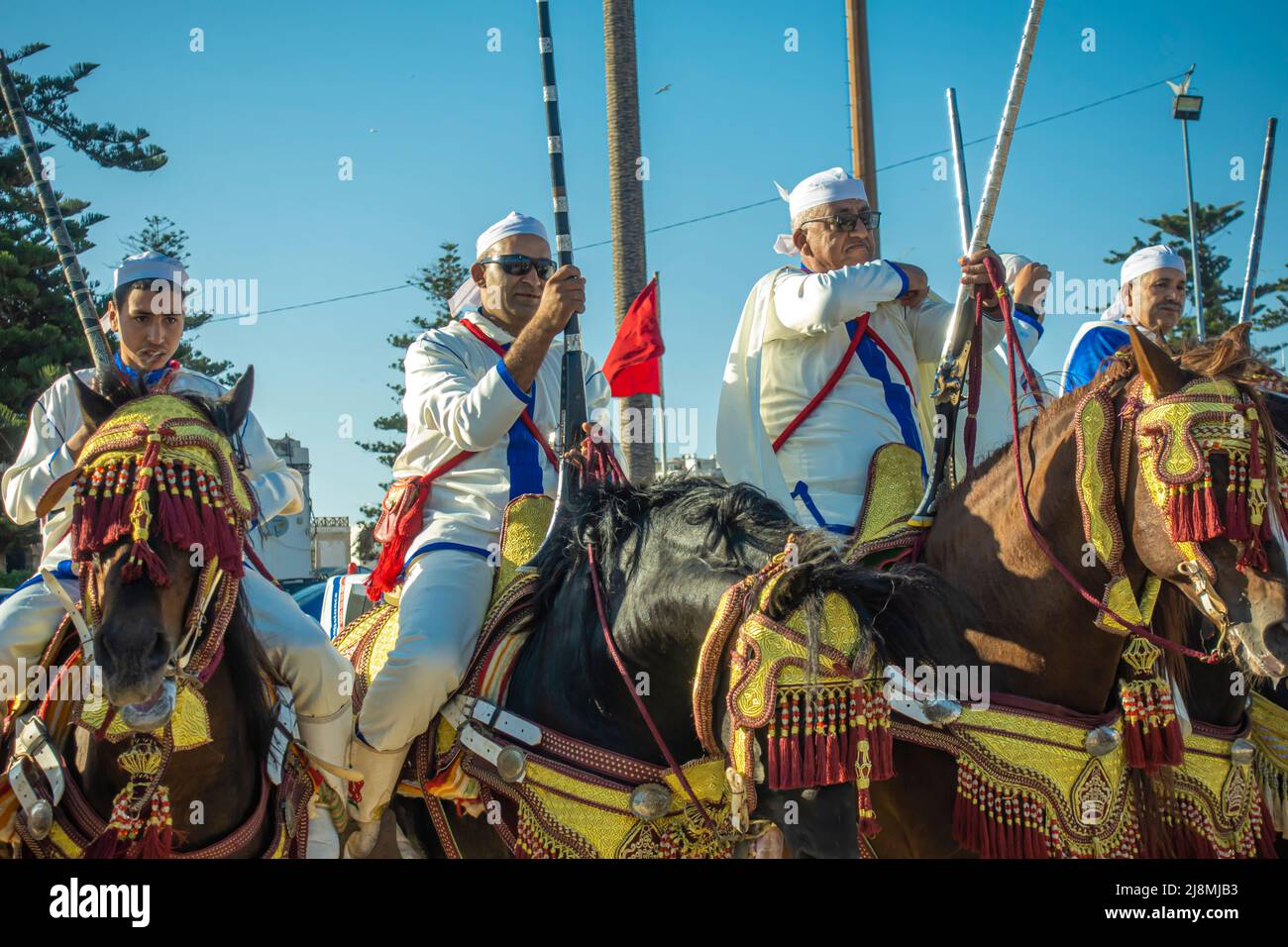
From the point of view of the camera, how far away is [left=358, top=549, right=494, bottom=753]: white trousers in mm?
4062

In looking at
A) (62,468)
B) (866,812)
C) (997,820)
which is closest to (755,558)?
(866,812)

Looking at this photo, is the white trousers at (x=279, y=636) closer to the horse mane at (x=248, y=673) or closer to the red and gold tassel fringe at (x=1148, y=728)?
the horse mane at (x=248, y=673)

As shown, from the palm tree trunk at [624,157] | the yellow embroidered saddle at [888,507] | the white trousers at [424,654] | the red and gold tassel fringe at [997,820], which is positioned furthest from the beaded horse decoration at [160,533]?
the palm tree trunk at [624,157]

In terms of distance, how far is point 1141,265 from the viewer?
20.1ft

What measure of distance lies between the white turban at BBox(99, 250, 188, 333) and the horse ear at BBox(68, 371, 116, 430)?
1.08 m

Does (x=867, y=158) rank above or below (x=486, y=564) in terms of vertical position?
above

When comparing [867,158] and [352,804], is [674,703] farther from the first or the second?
[867,158]

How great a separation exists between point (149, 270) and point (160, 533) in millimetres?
1611

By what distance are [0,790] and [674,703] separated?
1.91 metres

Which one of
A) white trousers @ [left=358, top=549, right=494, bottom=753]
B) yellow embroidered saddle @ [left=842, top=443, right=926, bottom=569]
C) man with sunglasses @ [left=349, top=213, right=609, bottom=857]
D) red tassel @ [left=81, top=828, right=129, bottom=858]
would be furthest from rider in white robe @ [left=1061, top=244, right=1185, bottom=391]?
red tassel @ [left=81, top=828, right=129, bottom=858]

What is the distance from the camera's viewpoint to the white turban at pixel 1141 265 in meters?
6.07

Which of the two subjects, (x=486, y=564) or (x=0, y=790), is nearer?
(x=0, y=790)
